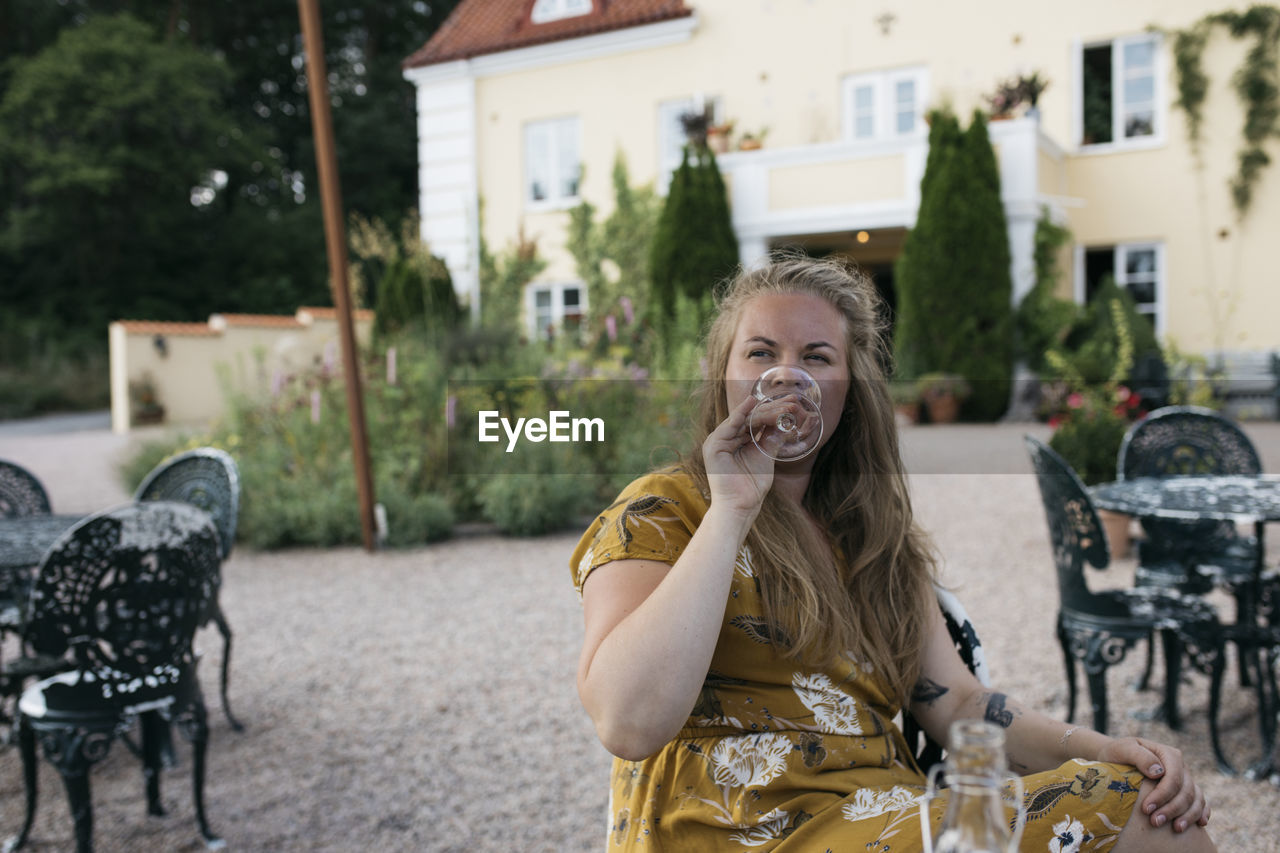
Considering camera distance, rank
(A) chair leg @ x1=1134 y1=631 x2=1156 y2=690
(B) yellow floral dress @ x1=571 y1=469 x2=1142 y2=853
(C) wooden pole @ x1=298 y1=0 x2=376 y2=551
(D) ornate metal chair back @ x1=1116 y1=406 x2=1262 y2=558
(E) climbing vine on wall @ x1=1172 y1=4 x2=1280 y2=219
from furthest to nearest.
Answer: (E) climbing vine on wall @ x1=1172 y1=4 x2=1280 y2=219, (C) wooden pole @ x1=298 y1=0 x2=376 y2=551, (D) ornate metal chair back @ x1=1116 y1=406 x2=1262 y2=558, (A) chair leg @ x1=1134 y1=631 x2=1156 y2=690, (B) yellow floral dress @ x1=571 y1=469 x2=1142 y2=853

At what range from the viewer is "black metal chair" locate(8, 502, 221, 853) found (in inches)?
92.7

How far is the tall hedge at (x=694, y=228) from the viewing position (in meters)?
13.6

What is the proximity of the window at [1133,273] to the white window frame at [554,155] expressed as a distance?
8.06 metres

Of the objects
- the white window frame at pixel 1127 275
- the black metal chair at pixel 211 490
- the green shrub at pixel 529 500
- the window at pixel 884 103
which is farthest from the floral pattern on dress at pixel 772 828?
the window at pixel 884 103

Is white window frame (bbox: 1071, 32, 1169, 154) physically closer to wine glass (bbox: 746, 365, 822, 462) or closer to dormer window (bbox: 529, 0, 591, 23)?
dormer window (bbox: 529, 0, 591, 23)

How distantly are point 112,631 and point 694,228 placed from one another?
39.0 ft

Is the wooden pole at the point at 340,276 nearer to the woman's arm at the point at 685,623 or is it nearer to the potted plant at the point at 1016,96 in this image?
the woman's arm at the point at 685,623

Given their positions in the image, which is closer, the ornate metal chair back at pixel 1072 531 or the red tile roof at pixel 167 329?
the ornate metal chair back at pixel 1072 531

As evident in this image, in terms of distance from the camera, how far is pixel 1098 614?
305cm

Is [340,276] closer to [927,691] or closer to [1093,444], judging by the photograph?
[1093,444]

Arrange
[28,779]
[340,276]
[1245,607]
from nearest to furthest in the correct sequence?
Result: [28,779], [1245,607], [340,276]

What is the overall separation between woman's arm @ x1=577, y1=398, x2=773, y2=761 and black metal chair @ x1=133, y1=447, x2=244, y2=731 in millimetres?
2636

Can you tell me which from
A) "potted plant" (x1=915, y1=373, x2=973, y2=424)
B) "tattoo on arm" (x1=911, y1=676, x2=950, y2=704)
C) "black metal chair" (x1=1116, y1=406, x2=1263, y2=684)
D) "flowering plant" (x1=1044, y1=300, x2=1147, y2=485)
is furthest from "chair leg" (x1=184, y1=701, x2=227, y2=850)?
"potted plant" (x1=915, y1=373, x2=973, y2=424)

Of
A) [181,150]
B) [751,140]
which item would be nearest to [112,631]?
[751,140]
